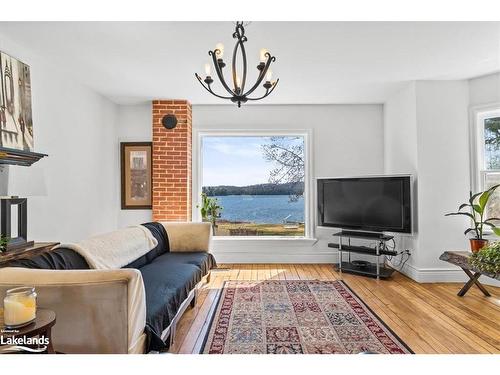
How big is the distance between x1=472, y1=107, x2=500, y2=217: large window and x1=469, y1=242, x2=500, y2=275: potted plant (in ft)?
2.95

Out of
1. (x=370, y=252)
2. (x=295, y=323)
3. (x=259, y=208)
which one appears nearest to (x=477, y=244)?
(x=370, y=252)

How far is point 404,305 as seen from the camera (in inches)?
114

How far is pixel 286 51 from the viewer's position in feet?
9.11

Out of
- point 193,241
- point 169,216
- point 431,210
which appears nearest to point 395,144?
point 431,210

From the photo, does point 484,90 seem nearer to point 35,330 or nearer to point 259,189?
point 259,189

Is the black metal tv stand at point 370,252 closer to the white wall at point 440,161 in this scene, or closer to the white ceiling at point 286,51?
the white wall at point 440,161

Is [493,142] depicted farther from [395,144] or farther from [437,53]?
[437,53]

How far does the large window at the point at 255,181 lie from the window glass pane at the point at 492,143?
2.30 m

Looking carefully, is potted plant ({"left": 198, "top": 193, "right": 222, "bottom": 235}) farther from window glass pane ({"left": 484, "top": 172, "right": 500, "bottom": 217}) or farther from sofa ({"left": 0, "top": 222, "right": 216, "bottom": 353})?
window glass pane ({"left": 484, "top": 172, "right": 500, "bottom": 217})

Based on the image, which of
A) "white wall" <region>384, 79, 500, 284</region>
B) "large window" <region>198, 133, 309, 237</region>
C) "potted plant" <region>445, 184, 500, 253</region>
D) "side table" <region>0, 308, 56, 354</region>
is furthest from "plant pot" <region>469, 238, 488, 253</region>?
"side table" <region>0, 308, 56, 354</region>

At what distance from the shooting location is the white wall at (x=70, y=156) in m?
2.80

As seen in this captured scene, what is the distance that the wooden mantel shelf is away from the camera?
6.56 feet

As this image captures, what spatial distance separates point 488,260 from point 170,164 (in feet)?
12.6

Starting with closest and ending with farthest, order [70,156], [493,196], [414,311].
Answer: [414,311]
[70,156]
[493,196]
